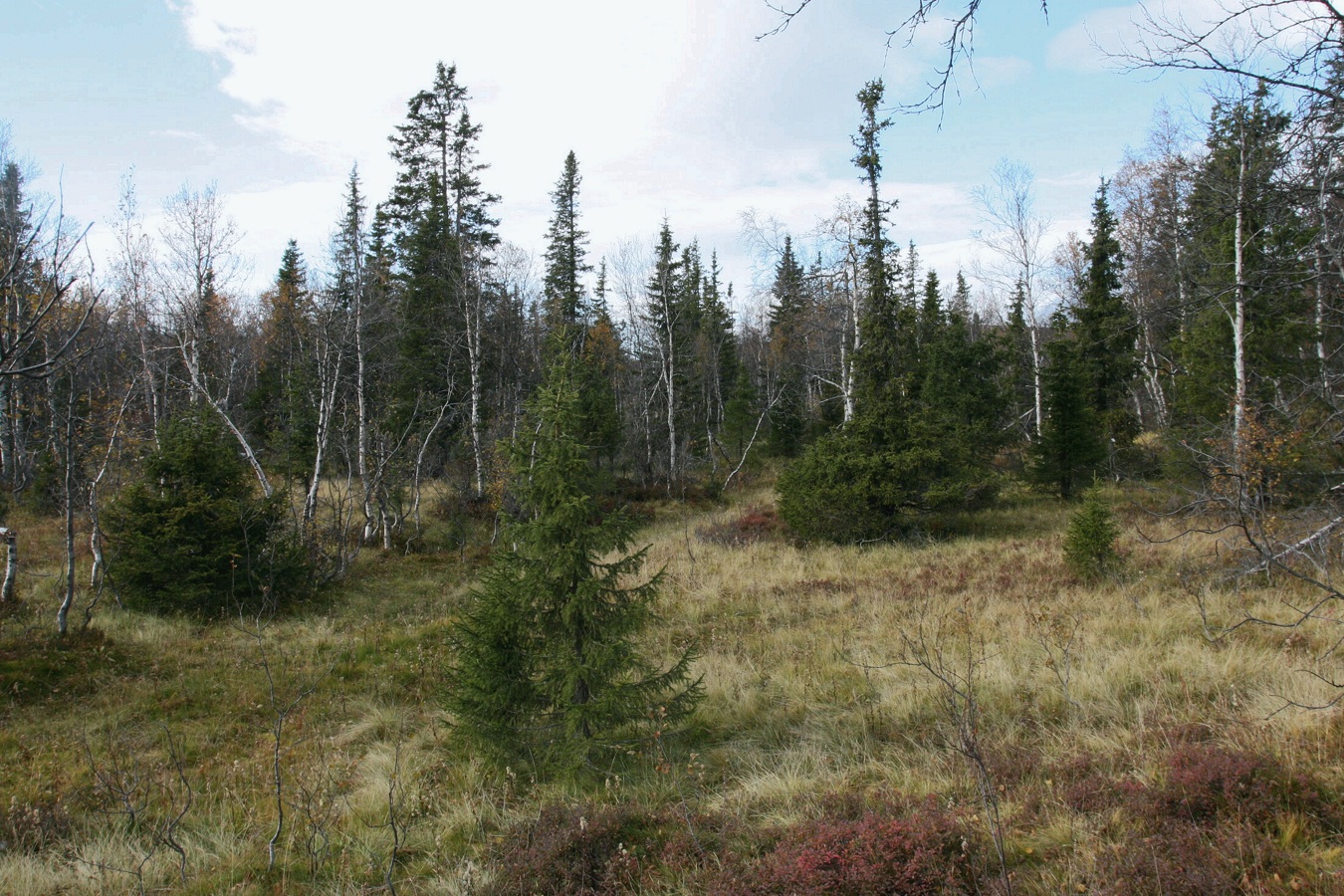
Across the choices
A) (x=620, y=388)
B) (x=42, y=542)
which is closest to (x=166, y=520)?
(x=42, y=542)

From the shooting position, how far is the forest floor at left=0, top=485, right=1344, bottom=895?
334 cm

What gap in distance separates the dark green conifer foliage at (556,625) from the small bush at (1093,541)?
785 cm

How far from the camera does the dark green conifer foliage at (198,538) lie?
10.9 metres

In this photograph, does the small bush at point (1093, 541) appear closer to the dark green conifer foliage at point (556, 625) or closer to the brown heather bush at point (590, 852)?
the dark green conifer foliage at point (556, 625)

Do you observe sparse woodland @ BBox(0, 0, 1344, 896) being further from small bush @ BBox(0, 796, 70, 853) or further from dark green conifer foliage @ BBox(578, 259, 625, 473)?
dark green conifer foliage @ BBox(578, 259, 625, 473)

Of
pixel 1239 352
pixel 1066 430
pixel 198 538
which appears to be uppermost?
pixel 1239 352

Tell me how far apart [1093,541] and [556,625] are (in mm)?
8800

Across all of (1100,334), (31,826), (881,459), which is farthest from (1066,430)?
(31,826)

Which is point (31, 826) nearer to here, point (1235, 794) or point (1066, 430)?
point (1235, 794)

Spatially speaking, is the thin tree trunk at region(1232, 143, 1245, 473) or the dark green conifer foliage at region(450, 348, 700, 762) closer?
the dark green conifer foliage at region(450, 348, 700, 762)

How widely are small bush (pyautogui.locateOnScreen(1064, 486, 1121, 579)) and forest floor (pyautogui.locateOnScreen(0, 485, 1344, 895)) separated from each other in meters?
0.39

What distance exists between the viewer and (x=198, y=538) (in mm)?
11250

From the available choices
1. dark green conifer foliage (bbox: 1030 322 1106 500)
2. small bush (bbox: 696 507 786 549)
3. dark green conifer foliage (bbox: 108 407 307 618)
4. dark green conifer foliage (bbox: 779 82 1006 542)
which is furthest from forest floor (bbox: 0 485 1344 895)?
dark green conifer foliage (bbox: 1030 322 1106 500)

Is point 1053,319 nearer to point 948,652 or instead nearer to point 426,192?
point 948,652
